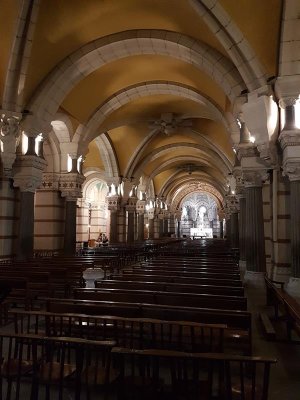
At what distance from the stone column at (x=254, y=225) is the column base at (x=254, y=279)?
0.12m

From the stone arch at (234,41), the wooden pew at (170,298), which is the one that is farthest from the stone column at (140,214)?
the wooden pew at (170,298)

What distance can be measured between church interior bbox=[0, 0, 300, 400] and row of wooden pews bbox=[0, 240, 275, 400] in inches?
0.8

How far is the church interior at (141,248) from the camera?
3152 millimetres

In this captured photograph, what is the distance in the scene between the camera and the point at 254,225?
927cm

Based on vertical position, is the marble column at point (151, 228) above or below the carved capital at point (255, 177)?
below

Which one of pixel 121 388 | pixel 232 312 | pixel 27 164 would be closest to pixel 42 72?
pixel 27 164

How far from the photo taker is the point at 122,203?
21.1 m

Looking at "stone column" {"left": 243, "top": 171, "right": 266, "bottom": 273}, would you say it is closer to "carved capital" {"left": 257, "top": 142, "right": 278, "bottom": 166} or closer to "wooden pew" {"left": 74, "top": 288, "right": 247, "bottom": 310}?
"carved capital" {"left": 257, "top": 142, "right": 278, "bottom": 166}


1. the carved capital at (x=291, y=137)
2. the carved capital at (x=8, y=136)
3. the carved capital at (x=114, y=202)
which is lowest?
the carved capital at (x=114, y=202)

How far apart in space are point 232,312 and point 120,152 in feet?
56.3

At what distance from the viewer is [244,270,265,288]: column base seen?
8.94 m

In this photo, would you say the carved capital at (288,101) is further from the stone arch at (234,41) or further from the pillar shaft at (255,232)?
the pillar shaft at (255,232)

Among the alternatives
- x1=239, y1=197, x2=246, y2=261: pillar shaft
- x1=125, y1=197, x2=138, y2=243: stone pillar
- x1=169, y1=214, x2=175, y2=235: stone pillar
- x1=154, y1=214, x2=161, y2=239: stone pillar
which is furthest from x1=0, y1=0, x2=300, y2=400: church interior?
x1=169, y1=214, x2=175, y2=235: stone pillar

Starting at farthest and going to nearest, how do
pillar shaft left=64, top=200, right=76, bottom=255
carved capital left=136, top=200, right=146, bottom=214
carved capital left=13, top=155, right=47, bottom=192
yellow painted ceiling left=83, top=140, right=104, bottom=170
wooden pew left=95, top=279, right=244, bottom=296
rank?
1. carved capital left=136, top=200, right=146, bottom=214
2. yellow painted ceiling left=83, top=140, right=104, bottom=170
3. pillar shaft left=64, top=200, right=76, bottom=255
4. carved capital left=13, top=155, right=47, bottom=192
5. wooden pew left=95, top=279, right=244, bottom=296
